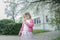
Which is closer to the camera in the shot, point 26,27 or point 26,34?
point 26,27

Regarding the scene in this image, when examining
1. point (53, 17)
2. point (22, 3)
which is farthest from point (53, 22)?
point (22, 3)

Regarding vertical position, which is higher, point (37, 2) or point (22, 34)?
point (37, 2)

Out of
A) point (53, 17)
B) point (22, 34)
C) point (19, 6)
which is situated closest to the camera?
point (22, 34)

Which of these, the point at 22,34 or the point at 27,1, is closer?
the point at 22,34

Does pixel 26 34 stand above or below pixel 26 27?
below

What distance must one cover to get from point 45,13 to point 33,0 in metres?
1.01

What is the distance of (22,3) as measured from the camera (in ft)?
44.5

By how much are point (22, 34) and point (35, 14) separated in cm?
497

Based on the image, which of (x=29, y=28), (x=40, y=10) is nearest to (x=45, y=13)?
(x=40, y=10)

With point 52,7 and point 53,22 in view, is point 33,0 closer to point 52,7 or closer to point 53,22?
point 52,7

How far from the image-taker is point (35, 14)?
45.8 feet

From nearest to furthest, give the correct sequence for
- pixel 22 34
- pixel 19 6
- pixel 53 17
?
pixel 22 34, pixel 19 6, pixel 53 17

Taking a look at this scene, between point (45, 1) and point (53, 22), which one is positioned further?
point (53, 22)

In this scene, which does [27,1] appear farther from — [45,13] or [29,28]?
[29,28]
